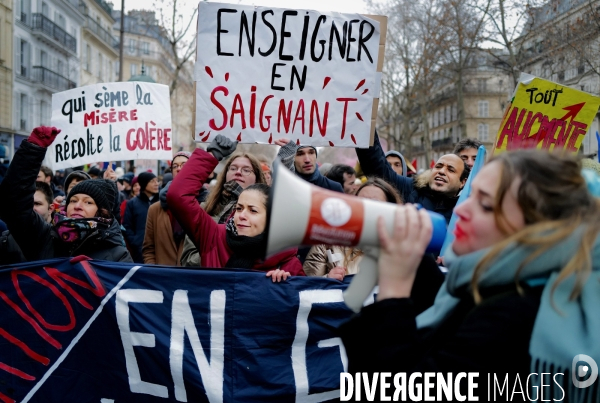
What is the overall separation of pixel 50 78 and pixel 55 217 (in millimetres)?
33115

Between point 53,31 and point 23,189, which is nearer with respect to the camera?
point 23,189

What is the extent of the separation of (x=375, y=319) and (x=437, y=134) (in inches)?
2909

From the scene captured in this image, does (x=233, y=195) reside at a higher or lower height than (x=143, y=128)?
lower

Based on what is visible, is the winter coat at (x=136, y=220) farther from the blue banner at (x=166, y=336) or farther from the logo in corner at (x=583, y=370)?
the logo in corner at (x=583, y=370)

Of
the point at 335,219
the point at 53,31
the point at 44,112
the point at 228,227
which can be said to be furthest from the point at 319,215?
the point at 53,31

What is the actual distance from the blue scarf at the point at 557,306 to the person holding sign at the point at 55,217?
2745 mm

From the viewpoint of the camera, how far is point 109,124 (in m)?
6.12

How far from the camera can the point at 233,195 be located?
13.2 ft

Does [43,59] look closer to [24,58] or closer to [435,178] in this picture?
[24,58]

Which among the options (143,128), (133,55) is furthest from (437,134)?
(143,128)

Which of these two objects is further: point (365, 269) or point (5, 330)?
point (5, 330)

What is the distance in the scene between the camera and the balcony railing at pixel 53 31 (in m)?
31.6

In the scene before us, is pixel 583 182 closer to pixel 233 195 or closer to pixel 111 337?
pixel 111 337

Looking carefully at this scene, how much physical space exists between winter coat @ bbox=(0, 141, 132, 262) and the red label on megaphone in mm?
2427
